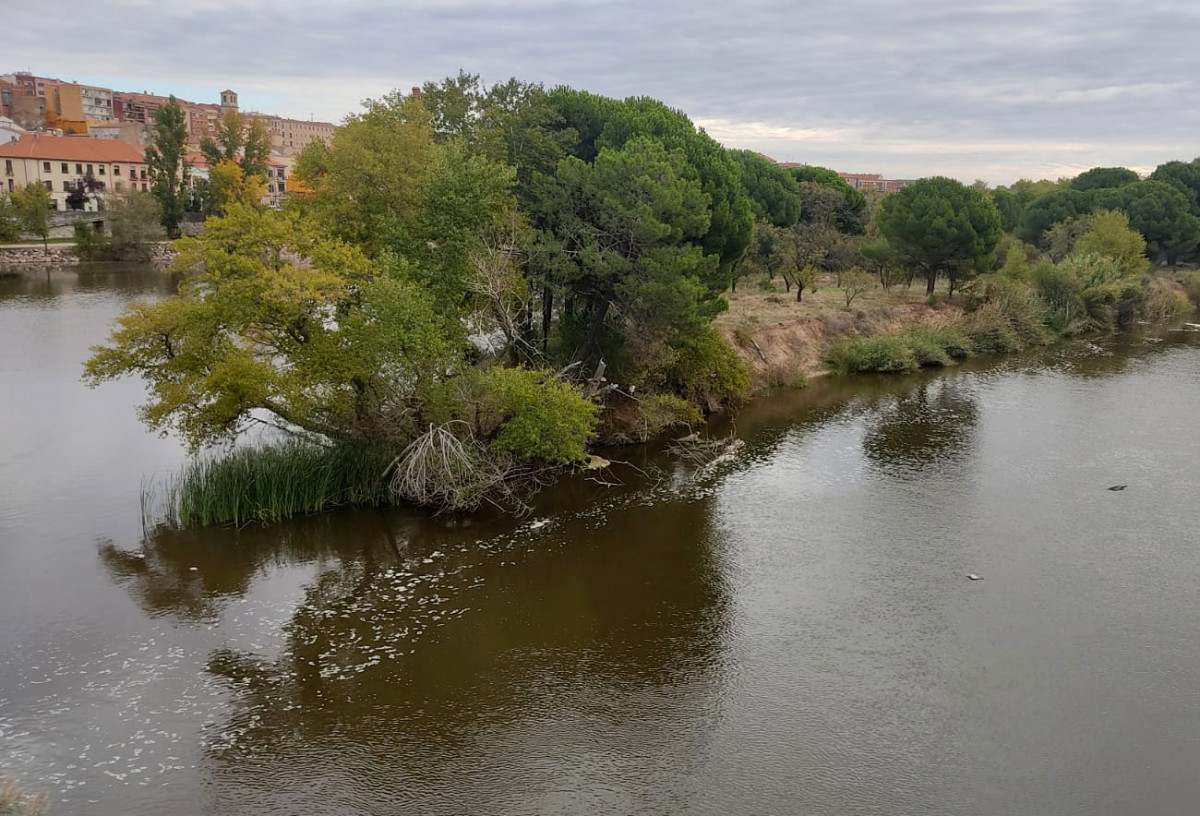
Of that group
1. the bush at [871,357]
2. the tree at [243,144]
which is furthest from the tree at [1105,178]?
the tree at [243,144]

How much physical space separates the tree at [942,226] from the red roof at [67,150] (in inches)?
2877

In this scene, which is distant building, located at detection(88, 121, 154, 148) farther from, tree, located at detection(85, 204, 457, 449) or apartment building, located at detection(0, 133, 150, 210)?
tree, located at detection(85, 204, 457, 449)

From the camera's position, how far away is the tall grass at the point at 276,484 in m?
21.1

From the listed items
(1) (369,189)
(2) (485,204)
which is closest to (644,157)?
(2) (485,204)

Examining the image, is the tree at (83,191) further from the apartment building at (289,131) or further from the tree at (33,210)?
the apartment building at (289,131)

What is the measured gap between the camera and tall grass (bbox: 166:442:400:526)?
832 inches

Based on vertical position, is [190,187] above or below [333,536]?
above

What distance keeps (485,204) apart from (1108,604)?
1722 centimetres

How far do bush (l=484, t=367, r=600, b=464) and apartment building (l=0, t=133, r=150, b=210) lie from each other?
78869 millimetres

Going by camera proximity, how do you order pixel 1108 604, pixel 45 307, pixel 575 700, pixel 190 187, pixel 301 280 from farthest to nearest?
pixel 190 187 → pixel 45 307 → pixel 301 280 → pixel 1108 604 → pixel 575 700

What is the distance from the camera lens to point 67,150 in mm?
91000

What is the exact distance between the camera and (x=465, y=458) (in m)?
21.4

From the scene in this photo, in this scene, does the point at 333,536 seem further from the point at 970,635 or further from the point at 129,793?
the point at 970,635

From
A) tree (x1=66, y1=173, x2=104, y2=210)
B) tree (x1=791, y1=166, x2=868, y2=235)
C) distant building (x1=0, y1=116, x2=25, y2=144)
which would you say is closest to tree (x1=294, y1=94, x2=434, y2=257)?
tree (x1=791, y1=166, x2=868, y2=235)
